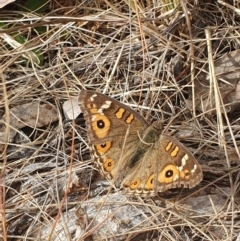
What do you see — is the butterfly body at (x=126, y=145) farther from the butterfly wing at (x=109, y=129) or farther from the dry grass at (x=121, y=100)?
the dry grass at (x=121, y=100)

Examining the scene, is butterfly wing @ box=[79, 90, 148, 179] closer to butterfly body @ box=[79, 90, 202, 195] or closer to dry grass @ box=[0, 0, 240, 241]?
butterfly body @ box=[79, 90, 202, 195]

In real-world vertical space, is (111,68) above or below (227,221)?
above

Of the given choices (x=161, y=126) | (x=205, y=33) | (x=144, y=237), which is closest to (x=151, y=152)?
(x=161, y=126)

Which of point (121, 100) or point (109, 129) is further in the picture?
point (121, 100)

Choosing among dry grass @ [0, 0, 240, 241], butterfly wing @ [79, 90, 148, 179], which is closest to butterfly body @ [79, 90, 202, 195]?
butterfly wing @ [79, 90, 148, 179]

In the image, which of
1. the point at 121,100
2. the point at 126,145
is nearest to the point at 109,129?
the point at 126,145

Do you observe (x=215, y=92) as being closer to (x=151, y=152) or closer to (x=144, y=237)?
(x=151, y=152)

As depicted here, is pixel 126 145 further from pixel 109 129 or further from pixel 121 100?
pixel 121 100
